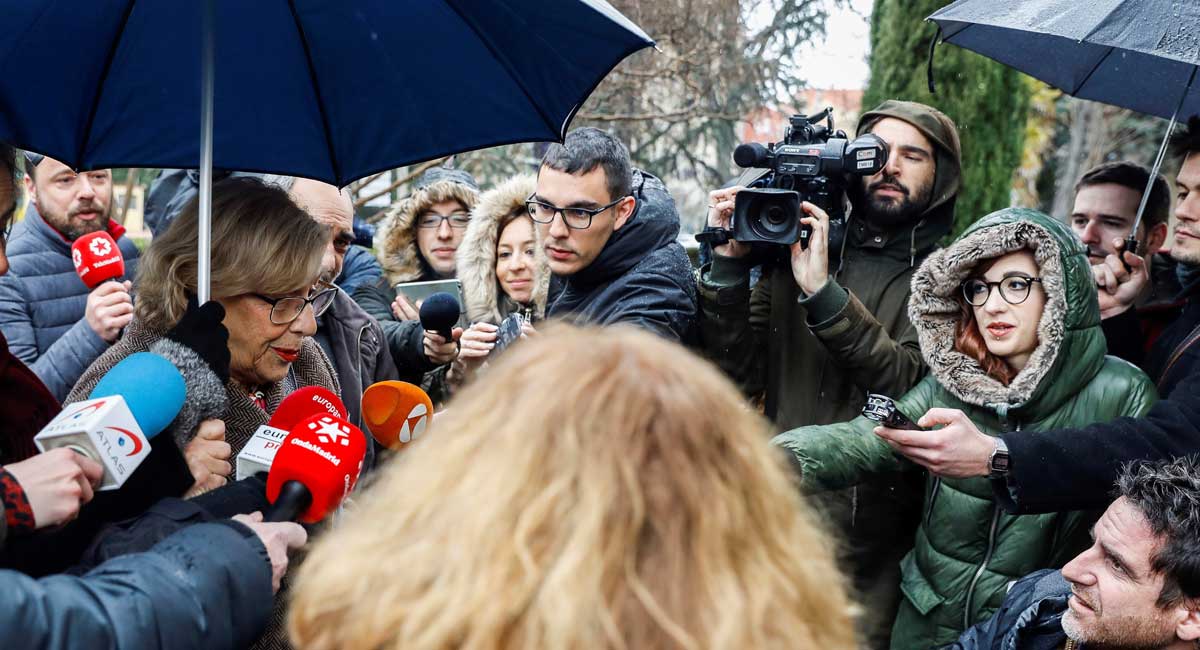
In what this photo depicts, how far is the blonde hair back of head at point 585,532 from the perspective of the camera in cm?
102

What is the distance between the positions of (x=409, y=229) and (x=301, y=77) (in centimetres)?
221

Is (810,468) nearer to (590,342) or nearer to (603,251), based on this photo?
(603,251)

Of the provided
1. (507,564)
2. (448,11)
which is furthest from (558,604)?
(448,11)

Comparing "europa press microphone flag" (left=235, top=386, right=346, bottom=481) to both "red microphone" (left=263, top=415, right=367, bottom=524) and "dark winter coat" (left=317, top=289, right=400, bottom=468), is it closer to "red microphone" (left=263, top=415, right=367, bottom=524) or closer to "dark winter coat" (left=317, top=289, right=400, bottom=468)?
"red microphone" (left=263, top=415, right=367, bottom=524)

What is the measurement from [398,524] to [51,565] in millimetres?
1110

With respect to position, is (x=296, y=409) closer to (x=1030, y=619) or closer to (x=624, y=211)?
(x=624, y=211)

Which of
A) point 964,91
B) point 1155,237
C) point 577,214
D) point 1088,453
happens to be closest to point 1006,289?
point 1088,453

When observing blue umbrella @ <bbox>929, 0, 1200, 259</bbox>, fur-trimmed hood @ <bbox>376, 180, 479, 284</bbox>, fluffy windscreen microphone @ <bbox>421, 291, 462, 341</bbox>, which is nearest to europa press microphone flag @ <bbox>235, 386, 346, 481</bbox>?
fluffy windscreen microphone @ <bbox>421, 291, 462, 341</bbox>

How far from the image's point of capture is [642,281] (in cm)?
336

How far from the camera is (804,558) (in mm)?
1140

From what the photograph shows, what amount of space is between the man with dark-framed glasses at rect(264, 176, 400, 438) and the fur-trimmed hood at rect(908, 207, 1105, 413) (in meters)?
1.69

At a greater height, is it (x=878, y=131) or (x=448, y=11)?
(x=448, y=11)

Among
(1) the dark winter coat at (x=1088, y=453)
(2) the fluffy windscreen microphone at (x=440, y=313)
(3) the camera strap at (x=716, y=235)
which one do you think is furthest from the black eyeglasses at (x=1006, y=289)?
(2) the fluffy windscreen microphone at (x=440, y=313)

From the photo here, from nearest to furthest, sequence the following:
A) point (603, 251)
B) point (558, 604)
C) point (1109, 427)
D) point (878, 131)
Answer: point (558, 604) < point (1109, 427) < point (603, 251) < point (878, 131)
